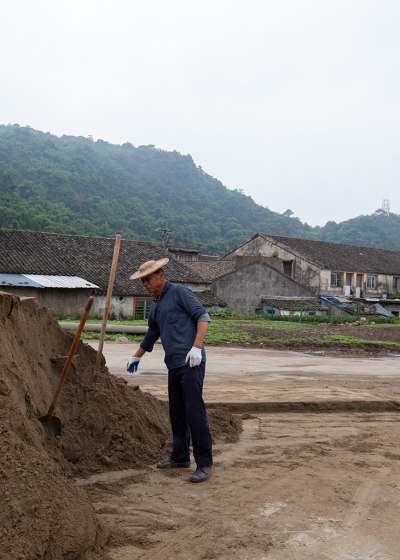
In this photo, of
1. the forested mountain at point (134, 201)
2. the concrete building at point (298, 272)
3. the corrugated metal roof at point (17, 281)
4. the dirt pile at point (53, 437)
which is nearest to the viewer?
the dirt pile at point (53, 437)

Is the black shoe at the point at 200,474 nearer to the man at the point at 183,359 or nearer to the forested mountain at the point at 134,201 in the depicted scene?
the man at the point at 183,359

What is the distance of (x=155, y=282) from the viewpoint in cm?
507

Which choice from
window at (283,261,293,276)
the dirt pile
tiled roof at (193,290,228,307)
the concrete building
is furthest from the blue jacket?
window at (283,261,293,276)

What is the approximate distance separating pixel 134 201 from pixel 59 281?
1768 inches

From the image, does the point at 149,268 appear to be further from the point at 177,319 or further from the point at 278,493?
the point at 278,493

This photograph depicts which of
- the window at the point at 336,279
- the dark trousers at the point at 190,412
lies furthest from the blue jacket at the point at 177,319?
the window at the point at 336,279

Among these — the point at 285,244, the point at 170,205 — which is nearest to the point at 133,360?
the point at 285,244

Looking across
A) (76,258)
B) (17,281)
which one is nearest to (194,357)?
(17,281)

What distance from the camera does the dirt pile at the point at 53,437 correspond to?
3.11m

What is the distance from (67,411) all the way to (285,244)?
1819 inches

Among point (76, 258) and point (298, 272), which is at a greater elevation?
point (298, 272)

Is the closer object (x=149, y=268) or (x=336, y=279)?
(x=149, y=268)

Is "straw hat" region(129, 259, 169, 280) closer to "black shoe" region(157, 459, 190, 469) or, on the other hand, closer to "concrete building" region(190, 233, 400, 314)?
"black shoe" region(157, 459, 190, 469)

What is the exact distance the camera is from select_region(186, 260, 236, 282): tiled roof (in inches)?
1705
